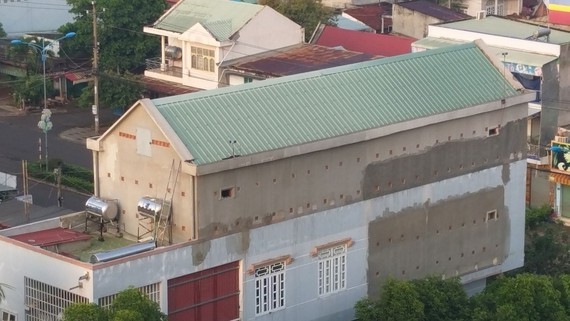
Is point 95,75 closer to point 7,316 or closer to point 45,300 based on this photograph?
point 7,316

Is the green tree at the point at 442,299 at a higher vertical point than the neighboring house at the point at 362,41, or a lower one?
lower

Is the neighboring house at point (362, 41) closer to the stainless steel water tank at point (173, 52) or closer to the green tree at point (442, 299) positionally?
the stainless steel water tank at point (173, 52)

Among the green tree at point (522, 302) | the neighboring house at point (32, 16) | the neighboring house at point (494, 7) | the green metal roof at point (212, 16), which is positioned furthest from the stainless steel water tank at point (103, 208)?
the neighboring house at point (494, 7)

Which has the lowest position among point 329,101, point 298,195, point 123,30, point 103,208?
point 103,208

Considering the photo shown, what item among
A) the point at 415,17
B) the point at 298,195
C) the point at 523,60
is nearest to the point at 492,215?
the point at 298,195

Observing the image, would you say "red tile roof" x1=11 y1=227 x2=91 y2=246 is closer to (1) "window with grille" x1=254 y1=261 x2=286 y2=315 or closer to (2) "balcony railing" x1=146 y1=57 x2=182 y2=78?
(1) "window with grille" x1=254 y1=261 x2=286 y2=315

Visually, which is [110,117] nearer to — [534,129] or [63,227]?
[534,129]

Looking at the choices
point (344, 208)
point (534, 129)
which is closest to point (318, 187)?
point (344, 208)
